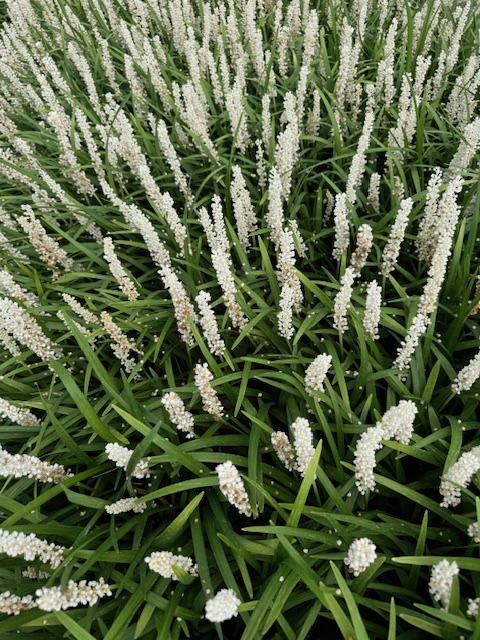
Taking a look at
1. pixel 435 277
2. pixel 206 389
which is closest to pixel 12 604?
pixel 206 389

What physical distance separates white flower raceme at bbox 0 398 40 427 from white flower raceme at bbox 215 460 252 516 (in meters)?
1.11

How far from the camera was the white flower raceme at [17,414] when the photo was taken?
205 cm

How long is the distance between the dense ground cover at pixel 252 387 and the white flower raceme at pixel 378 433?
1 cm

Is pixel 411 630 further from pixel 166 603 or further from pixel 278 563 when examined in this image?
pixel 166 603

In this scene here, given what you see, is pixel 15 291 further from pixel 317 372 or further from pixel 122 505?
pixel 317 372

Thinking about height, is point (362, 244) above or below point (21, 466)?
above

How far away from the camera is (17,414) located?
2160 millimetres

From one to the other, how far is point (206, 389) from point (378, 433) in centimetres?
77

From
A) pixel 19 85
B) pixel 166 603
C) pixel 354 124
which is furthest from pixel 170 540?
pixel 19 85

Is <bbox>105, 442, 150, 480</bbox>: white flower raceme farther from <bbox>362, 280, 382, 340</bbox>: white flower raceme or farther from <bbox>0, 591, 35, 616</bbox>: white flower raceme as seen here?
<bbox>362, 280, 382, 340</bbox>: white flower raceme

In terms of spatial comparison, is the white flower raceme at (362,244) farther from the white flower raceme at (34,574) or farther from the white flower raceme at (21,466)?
the white flower raceme at (34,574)

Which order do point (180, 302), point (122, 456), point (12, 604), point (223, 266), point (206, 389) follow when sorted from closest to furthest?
1. point (12, 604)
2. point (122, 456)
3. point (206, 389)
4. point (223, 266)
5. point (180, 302)

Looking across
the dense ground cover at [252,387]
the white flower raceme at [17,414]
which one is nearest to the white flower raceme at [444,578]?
the dense ground cover at [252,387]

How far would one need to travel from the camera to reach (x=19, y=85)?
4434mm
